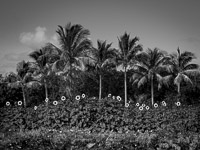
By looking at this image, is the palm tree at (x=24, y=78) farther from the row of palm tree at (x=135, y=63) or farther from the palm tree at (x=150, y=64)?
the palm tree at (x=150, y=64)

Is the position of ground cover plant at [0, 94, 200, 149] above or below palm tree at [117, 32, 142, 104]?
below

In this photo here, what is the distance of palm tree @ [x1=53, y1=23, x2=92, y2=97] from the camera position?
2492 centimetres

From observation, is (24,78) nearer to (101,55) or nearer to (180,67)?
(101,55)

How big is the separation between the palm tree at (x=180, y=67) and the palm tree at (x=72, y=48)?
373 inches

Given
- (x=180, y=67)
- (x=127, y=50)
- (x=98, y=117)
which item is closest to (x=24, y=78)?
(x=127, y=50)

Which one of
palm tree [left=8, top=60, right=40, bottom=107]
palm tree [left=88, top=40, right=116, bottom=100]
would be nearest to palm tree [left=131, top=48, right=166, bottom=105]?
palm tree [left=88, top=40, right=116, bottom=100]

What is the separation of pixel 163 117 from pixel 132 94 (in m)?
25.6

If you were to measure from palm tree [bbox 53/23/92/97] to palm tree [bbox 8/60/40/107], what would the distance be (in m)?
7.45

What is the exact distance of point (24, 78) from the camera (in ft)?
107

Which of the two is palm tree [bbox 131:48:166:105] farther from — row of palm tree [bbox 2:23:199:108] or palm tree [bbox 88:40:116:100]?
palm tree [bbox 88:40:116:100]

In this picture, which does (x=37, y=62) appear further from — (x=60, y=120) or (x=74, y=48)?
(x=60, y=120)

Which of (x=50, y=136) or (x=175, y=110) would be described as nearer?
(x=50, y=136)

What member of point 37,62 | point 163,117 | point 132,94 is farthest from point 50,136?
point 132,94

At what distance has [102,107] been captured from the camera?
27.5 feet
